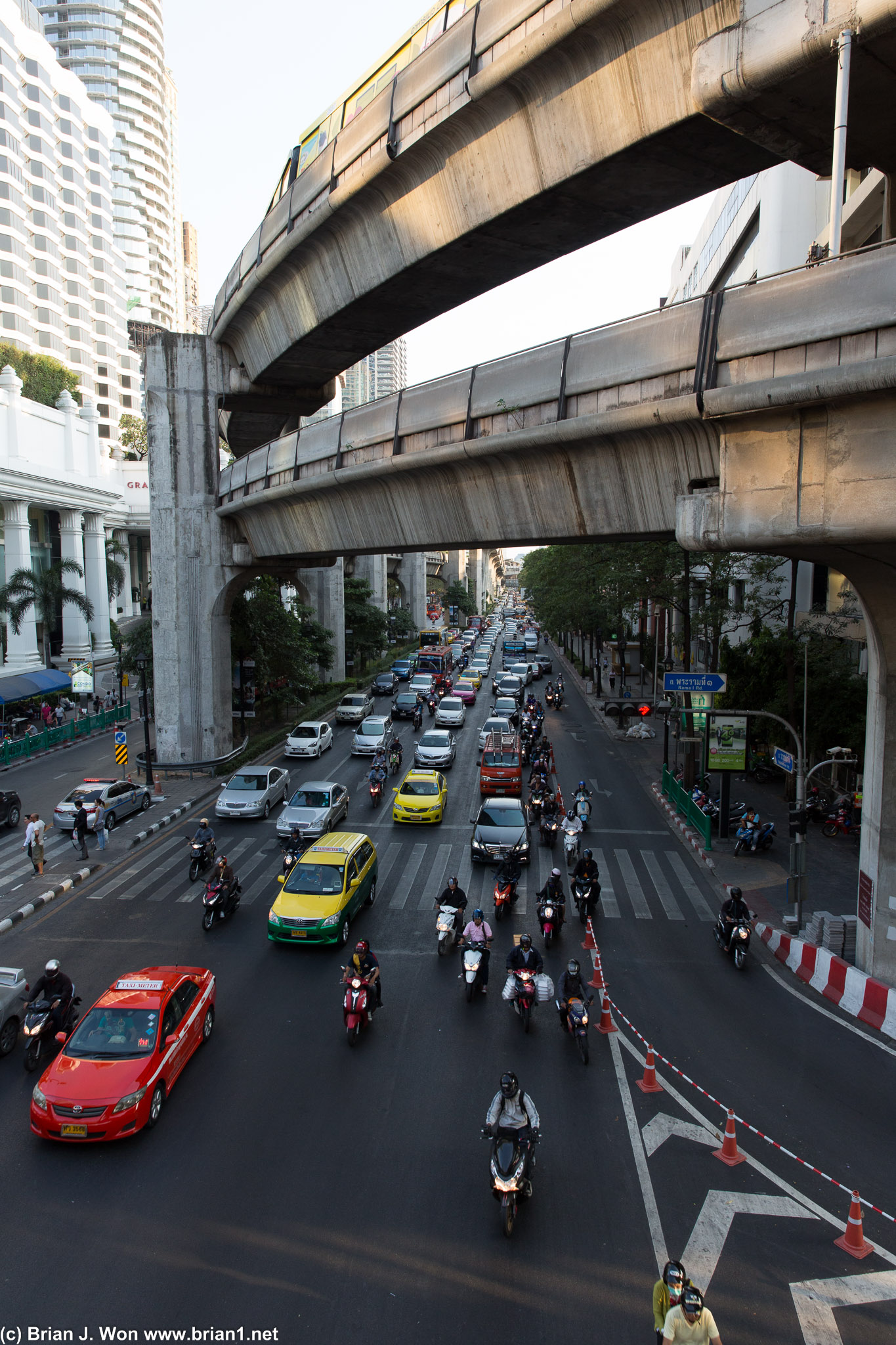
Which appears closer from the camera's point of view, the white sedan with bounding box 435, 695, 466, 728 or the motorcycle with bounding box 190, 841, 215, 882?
the motorcycle with bounding box 190, 841, 215, 882

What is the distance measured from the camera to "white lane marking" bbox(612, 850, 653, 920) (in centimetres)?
1641

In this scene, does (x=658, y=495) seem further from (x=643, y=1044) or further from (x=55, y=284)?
(x=55, y=284)

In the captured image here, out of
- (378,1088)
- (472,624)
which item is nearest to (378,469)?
(378,1088)

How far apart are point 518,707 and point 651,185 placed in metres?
29.9

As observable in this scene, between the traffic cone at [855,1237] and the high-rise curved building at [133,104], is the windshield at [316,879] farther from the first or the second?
the high-rise curved building at [133,104]

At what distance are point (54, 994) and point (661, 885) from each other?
40.5ft

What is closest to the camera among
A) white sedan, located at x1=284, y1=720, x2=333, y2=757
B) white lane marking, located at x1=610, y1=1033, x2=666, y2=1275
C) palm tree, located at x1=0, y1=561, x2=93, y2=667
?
white lane marking, located at x1=610, y1=1033, x2=666, y2=1275

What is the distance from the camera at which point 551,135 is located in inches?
443

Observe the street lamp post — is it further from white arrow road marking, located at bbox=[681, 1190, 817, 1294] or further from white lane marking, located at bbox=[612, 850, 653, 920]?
white arrow road marking, located at bbox=[681, 1190, 817, 1294]

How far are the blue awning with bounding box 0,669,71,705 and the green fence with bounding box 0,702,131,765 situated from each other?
73.3 inches

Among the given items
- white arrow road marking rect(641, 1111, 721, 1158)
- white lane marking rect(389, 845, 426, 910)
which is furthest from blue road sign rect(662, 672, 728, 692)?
white arrow road marking rect(641, 1111, 721, 1158)

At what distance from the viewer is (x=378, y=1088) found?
9.94m

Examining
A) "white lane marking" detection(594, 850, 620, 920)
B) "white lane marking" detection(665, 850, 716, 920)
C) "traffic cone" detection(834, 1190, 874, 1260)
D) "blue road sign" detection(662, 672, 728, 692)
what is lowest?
"white lane marking" detection(665, 850, 716, 920)

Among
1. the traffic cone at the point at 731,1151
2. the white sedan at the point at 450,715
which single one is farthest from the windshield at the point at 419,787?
the white sedan at the point at 450,715
